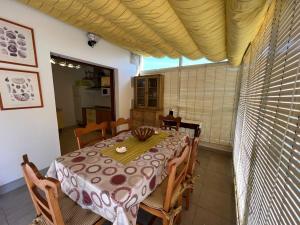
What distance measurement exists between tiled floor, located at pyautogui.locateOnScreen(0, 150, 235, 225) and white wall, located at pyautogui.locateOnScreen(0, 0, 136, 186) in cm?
35

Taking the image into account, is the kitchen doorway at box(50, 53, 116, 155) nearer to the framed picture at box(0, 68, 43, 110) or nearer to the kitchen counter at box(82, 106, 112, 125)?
the kitchen counter at box(82, 106, 112, 125)

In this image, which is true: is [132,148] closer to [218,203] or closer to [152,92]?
[218,203]

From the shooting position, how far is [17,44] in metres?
1.70

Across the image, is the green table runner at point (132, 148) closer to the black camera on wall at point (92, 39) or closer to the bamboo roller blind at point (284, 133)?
the bamboo roller blind at point (284, 133)

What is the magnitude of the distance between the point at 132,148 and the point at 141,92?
8.08 feet

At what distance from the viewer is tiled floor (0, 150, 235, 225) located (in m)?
A: 1.47

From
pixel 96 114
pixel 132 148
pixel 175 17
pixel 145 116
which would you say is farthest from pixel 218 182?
pixel 96 114

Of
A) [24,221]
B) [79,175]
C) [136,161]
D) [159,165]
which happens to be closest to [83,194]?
[79,175]

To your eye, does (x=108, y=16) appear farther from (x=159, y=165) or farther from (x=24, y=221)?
(x=24, y=221)

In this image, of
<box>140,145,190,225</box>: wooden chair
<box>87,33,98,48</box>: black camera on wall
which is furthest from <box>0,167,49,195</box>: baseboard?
<box>87,33,98,48</box>: black camera on wall

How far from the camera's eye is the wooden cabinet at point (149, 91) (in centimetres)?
359

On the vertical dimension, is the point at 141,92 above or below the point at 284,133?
above

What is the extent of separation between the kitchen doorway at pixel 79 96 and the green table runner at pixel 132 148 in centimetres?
272

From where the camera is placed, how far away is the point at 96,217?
3.36 ft
